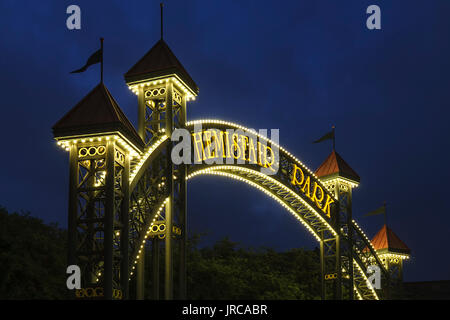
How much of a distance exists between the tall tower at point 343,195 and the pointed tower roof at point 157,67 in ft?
39.6

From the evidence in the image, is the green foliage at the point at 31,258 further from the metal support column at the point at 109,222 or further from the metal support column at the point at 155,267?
the metal support column at the point at 109,222

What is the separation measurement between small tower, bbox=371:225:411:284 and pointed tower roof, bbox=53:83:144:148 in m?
21.8

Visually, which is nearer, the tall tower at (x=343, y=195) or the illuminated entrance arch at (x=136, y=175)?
the illuminated entrance arch at (x=136, y=175)

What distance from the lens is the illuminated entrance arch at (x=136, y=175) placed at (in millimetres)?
14156

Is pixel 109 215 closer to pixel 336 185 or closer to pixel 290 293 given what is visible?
pixel 336 185

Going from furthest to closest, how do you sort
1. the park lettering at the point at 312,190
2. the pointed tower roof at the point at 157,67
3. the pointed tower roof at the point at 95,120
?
1. the park lettering at the point at 312,190
2. the pointed tower roof at the point at 157,67
3. the pointed tower roof at the point at 95,120

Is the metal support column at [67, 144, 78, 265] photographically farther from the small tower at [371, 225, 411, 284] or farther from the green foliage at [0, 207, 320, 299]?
the small tower at [371, 225, 411, 284]

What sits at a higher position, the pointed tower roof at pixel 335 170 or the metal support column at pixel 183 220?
the pointed tower roof at pixel 335 170

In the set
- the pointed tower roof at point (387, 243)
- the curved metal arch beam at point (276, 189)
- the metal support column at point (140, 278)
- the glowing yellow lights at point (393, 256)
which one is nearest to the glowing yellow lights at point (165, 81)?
the curved metal arch beam at point (276, 189)

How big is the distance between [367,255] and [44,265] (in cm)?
1445

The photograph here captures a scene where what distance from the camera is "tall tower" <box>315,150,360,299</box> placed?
28.1 m

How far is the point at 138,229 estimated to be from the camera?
16.1m

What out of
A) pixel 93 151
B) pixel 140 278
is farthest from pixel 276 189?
pixel 93 151
